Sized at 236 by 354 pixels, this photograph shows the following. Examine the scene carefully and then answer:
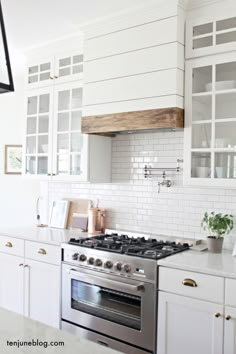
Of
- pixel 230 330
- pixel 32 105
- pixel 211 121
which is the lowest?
pixel 230 330

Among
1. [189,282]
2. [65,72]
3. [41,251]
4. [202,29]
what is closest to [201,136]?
[202,29]

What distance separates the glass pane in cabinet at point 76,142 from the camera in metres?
3.50

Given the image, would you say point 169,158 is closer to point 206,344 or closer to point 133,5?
point 133,5

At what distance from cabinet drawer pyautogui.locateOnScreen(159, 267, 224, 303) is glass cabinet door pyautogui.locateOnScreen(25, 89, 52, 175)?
1.71m

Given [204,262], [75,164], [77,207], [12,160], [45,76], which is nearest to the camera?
[204,262]

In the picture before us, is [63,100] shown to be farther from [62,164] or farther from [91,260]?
[91,260]

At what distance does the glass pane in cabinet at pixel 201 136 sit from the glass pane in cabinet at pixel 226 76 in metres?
0.29

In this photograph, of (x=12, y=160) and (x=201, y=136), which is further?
(x=12, y=160)

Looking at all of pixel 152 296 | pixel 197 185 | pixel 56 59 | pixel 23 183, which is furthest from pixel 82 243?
pixel 23 183

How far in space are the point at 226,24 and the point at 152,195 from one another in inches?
57.6

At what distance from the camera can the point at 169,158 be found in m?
3.28

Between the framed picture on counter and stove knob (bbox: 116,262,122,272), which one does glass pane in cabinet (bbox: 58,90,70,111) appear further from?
the framed picture on counter

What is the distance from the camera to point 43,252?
3260 millimetres

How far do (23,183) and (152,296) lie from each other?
10.7 ft
